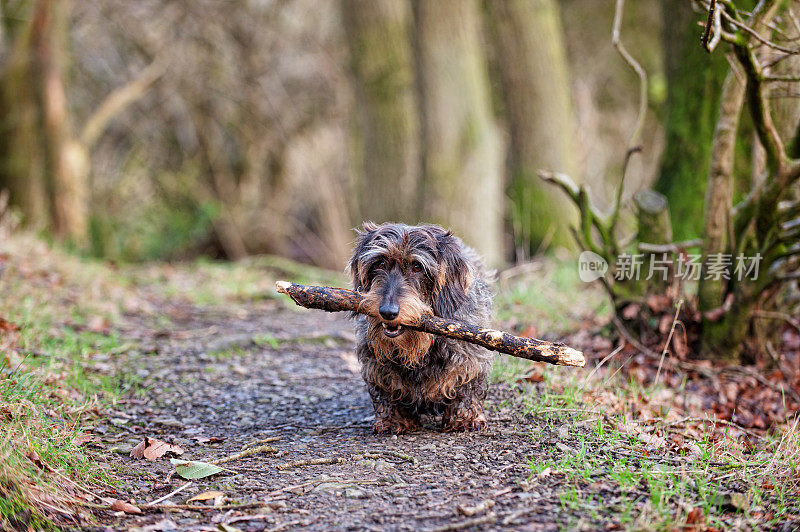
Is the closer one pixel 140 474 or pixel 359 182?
pixel 140 474

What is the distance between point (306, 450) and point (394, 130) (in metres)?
8.64

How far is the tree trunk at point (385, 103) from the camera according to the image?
1206cm

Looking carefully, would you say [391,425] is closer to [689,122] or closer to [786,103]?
[786,103]

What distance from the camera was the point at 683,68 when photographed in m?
7.58

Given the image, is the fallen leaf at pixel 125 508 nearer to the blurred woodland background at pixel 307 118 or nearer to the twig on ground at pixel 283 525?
the twig on ground at pixel 283 525

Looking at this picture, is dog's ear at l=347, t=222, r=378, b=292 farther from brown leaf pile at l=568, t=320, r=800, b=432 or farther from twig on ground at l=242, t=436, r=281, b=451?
brown leaf pile at l=568, t=320, r=800, b=432

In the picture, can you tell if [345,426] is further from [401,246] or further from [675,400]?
[675,400]

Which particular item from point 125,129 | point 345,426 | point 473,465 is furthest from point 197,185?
point 473,465

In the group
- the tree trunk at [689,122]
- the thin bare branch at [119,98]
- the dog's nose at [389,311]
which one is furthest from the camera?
the thin bare branch at [119,98]

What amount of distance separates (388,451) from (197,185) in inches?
476

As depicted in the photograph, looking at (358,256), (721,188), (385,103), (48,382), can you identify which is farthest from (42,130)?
(721,188)

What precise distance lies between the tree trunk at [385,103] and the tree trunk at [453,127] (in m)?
0.77

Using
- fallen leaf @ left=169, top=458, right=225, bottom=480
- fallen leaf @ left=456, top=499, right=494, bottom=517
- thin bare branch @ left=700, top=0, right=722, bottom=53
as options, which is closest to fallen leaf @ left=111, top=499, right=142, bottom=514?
fallen leaf @ left=169, top=458, right=225, bottom=480

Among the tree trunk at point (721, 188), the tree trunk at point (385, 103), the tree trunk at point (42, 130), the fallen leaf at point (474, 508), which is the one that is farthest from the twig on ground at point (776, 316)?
the tree trunk at point (42, 130)
